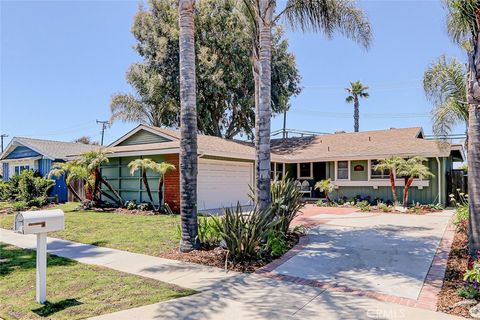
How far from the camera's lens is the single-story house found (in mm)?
15430

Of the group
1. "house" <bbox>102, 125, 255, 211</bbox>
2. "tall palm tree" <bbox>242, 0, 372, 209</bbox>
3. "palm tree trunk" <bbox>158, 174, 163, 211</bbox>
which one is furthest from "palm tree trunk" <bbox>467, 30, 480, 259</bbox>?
"palm tree trunk" <bbox>158, 174, 163, 211</bbox>

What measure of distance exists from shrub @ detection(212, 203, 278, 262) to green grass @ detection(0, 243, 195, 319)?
1744 mm

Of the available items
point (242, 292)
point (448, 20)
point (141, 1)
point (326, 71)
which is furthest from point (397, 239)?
point (141, 1)

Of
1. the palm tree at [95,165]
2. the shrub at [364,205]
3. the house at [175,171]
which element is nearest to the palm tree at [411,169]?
the shrub at [364,205]

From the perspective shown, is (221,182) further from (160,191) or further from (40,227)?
(40,227)

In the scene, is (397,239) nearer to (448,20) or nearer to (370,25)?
(448,20)

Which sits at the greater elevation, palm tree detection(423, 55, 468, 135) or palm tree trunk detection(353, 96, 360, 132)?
palm tree trunk detection(353, 96, 360, 132)

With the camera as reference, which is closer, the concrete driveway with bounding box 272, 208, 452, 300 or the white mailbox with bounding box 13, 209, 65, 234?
the white mailbox with bounding box 13, 209, 65, 234

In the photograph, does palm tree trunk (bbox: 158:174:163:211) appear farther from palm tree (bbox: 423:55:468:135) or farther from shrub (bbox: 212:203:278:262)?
palm tree (bbox: 423:55:468:135)

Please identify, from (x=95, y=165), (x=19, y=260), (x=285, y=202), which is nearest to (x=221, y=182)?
(x=95, y=165)

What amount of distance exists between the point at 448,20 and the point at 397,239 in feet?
19.6

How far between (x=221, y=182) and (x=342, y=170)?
23.9 feet

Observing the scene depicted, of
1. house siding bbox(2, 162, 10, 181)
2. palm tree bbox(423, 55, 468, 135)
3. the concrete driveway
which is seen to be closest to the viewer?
the concrete driveway

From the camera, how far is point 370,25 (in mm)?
11117
